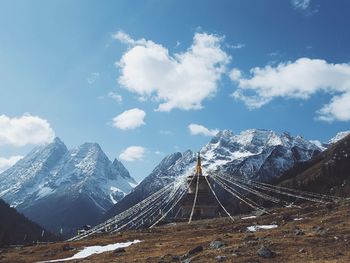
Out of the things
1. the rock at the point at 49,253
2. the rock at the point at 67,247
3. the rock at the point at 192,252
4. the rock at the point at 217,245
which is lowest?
the rock at the point at 192,252

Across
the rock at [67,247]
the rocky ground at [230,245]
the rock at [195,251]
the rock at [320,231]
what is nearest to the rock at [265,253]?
the rocky ground at [230,245]

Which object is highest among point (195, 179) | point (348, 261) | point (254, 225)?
point (195, 179)

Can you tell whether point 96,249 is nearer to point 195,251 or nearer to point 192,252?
point 195,251

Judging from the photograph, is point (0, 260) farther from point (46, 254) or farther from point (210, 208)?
point (210, 208)

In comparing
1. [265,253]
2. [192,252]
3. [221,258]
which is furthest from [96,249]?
[265,253]

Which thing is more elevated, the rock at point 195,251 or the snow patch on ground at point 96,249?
the snow patch on ground at point 96,249

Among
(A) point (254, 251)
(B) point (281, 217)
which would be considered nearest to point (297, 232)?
(A) point (254, 251)

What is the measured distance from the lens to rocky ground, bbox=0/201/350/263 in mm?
41969

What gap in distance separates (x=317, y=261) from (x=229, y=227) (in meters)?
36.2

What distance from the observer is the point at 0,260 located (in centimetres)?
7181

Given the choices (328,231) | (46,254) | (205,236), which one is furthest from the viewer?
(46,254)

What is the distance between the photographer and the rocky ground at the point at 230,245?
41969 mm

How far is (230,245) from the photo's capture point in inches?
1977

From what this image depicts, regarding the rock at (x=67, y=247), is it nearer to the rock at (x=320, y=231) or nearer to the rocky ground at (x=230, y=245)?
the rocky ground at (x=230, y=245)
